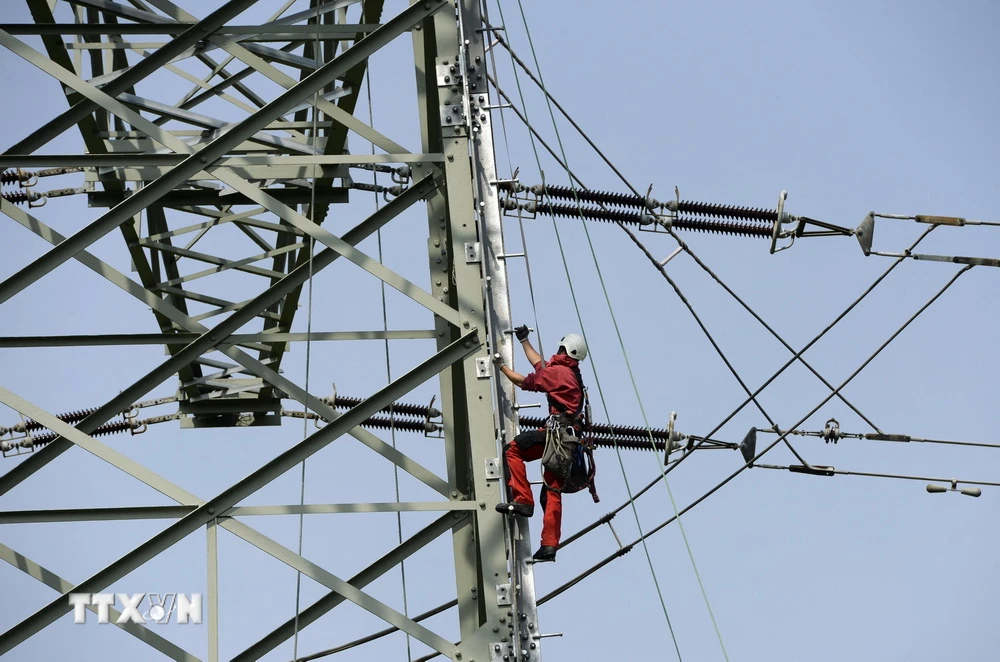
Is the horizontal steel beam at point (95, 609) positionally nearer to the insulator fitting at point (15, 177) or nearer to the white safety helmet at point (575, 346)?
the white safety helmet at point (575, 346)

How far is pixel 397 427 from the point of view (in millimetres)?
20797

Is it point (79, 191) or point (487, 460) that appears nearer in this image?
point (487, 460)

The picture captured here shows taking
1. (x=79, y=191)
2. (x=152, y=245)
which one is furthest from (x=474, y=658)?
(x=79, y=191)

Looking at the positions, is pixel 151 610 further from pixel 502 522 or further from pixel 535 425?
pixel 535 425

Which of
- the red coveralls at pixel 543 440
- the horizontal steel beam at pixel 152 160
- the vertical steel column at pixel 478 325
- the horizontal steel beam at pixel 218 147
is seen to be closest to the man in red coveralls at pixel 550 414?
the red coveralls at pixel 543 440

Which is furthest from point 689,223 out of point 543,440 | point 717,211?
point 543,440

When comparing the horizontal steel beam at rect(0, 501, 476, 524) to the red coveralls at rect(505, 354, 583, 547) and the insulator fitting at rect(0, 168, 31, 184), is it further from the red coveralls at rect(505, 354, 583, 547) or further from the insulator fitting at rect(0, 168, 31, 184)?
the insulator fitting at rect(0, 168, 31, 184)

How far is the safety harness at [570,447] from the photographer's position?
13.9 metres

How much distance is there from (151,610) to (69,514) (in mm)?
1000

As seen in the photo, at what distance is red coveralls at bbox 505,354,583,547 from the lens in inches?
536

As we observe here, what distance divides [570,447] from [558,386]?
1.72 ft

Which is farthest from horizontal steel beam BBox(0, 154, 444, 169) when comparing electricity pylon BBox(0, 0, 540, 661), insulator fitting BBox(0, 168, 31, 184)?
insulator fitting BBox(0, 168, 31, 184)

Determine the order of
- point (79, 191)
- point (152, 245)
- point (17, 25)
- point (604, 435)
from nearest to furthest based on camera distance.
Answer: point (17, 25), point (152, 245), point (604, 435), point (79, 191)

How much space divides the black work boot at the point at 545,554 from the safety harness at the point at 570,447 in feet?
1.78
